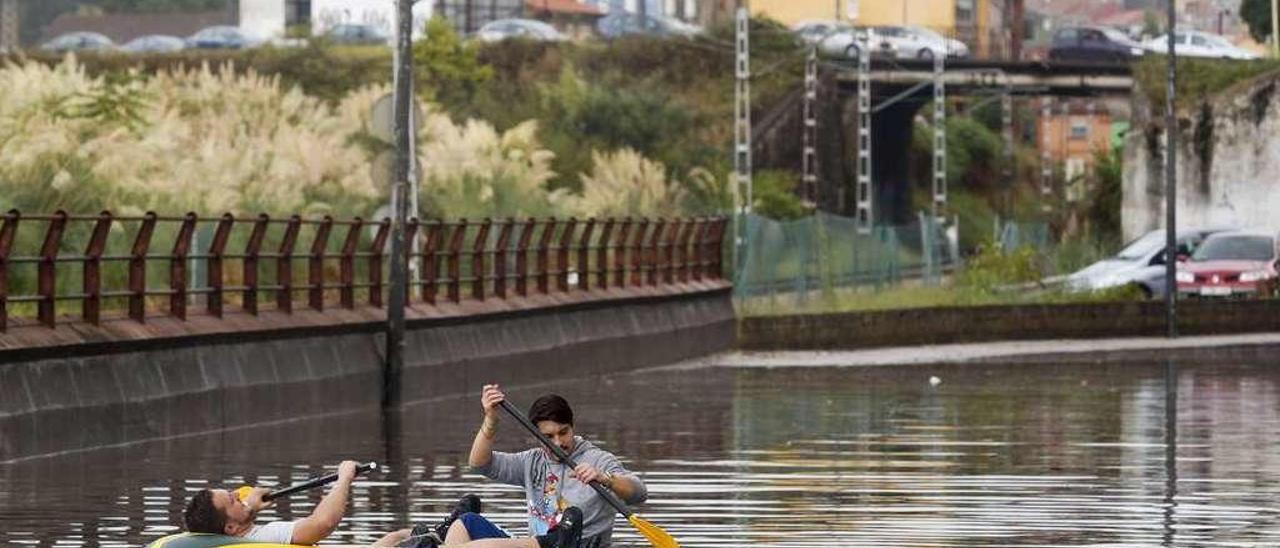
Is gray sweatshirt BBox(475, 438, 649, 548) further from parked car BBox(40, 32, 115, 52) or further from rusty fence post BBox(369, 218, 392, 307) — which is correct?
parked car BBox(40, 32, 115, 52)

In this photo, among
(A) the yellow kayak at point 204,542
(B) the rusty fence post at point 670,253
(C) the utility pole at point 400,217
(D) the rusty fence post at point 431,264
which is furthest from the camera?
(B) the rusty fence post at point 670,253

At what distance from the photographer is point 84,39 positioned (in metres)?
122

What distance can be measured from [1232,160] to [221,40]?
46.0 meters

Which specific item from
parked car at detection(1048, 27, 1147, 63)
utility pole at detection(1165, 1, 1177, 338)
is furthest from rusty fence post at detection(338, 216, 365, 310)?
parked car at detection(1048, 27, 1147, 63)

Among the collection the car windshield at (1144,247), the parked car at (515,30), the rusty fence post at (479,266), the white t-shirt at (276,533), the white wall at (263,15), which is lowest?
the car windshield at (1144,247)

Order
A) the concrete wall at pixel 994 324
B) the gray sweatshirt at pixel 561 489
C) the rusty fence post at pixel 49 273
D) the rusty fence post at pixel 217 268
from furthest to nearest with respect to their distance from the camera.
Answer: the concrete wall at pixel 994 324, the rusty fence post at pixel 217 268, the rusty fence post at pixel 49 273, the gray sweatshirt at pixel 561 489

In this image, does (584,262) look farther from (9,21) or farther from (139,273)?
(9,21)

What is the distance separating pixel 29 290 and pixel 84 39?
86.7 metres

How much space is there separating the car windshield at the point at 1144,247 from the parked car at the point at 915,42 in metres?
48.2

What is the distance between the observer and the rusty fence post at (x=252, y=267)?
3372cm

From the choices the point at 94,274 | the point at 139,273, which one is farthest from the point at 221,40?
the point at 94,274

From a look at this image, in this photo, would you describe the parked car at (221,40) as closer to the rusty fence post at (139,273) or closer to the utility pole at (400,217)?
the utility pole at (400,217)

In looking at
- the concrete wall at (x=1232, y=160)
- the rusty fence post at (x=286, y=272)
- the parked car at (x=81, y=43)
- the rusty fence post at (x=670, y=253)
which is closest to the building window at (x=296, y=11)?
the parked car at (x=81, y=43)

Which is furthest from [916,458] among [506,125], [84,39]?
[84,39]
